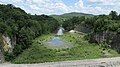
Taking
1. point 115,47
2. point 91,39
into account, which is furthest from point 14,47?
point 91,39

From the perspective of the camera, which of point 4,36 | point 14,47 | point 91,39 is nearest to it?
point 4,36

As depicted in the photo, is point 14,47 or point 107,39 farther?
Answer: point 107,39

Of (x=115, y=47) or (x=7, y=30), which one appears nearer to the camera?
(x=7, y=30)

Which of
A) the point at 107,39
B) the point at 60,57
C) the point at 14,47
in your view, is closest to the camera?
the point at 60,57

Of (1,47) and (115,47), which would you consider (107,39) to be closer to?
(115,47)

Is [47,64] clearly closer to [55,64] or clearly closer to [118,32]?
[55,64]

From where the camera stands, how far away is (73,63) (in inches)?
2643

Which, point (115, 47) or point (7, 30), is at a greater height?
point (7, 30)

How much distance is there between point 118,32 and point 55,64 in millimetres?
38922

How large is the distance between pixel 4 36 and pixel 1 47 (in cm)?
572

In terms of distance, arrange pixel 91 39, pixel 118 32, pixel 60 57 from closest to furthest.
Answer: pixel 60 57
pixel 118 32
pixel 91 39

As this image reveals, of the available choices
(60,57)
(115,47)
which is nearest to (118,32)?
(115,47)

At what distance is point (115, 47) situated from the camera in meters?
95.3

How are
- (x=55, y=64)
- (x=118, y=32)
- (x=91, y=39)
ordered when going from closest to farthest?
1. (x=55, y=64)
2. (x=118, y=32)
3. (x=91, y=39)
